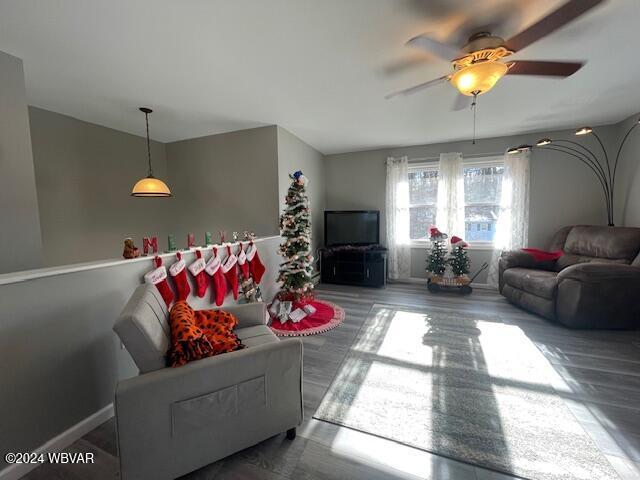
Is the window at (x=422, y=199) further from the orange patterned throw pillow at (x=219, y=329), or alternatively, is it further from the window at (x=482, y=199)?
the orange patterned throw pillow at (x=219, y=329)

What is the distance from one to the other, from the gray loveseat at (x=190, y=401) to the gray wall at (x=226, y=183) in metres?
2.32

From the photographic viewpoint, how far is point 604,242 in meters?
3.13

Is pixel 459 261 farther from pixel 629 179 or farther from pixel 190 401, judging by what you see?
pixel 190 401

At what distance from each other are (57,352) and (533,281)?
4359mm

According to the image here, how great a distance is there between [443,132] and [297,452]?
414cm

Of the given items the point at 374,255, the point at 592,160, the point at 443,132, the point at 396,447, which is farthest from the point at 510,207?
the point at 396,447

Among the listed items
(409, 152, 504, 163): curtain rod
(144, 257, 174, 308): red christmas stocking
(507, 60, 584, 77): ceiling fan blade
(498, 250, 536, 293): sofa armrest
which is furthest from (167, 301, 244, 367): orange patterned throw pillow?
(409, 152, 504, 163): curtain rod

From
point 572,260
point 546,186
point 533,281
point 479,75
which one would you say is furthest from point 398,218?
point 479,75

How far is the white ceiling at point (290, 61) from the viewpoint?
148 cm

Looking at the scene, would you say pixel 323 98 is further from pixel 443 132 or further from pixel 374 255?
pixel 374 255

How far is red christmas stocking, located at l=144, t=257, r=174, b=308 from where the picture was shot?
1.88 meters

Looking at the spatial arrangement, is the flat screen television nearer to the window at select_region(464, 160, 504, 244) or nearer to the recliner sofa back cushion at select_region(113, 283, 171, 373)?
the window at select_region(464, 160, 504, 244)

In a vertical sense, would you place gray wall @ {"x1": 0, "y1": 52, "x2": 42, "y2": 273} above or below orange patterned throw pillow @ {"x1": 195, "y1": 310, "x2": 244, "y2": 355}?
above

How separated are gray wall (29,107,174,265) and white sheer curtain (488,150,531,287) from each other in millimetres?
5554
